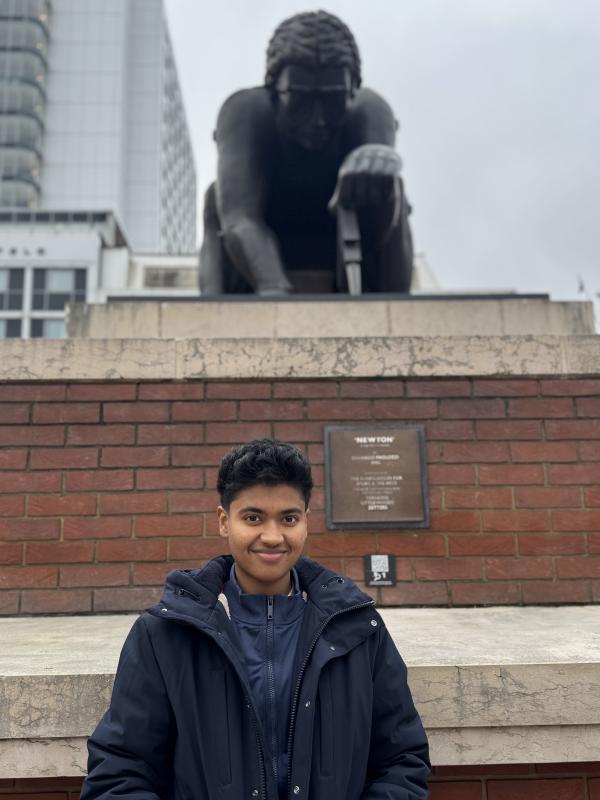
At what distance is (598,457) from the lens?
10.7ft

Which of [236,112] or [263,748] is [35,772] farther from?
[236,112]

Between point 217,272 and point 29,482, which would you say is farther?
point 217,272

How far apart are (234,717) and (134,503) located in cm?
197

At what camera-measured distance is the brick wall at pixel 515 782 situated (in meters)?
1.91

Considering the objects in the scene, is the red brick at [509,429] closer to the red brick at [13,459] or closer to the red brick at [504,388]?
the red brick at [504,388]

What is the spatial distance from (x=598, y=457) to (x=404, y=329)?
116 cm

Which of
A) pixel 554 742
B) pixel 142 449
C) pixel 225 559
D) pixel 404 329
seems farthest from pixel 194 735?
pixel 404 329

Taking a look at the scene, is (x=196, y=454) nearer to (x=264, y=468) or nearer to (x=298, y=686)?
(x=264, y=468)

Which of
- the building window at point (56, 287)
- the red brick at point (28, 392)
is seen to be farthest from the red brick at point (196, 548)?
the building window at point (56, 287)

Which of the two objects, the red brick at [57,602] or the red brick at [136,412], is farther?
the red brick at [136,412]

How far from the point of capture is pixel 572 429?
330 centimetres

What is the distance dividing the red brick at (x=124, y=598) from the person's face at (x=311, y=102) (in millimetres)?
2805

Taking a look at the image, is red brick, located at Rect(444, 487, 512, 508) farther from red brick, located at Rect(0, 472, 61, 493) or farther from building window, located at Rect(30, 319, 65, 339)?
building window, located at Rect(30, 319, 65, 339)

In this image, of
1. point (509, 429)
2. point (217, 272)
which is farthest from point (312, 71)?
point (509, 429)
